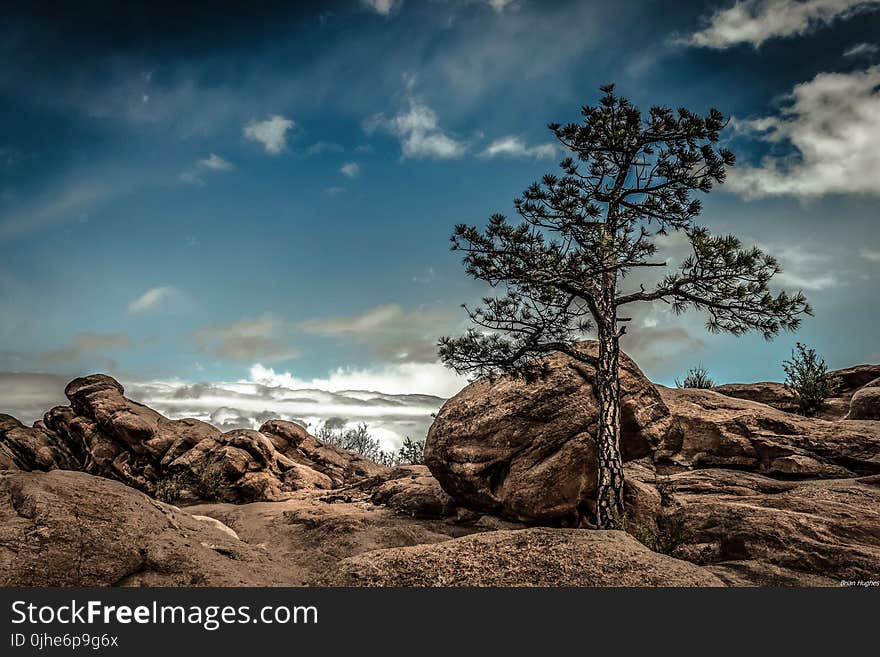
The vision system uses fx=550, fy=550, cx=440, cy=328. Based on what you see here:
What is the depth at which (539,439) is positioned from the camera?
1423 centimetres

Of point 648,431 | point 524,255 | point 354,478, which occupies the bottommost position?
point 354,478

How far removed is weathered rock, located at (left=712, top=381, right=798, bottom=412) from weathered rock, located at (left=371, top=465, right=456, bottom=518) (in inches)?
600

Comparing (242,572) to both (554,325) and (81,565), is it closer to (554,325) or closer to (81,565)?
(81,565)

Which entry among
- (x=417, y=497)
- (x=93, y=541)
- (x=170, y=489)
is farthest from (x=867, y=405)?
(x=170, y=489)

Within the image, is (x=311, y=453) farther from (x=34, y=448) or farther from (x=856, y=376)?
(x=856, y=376)

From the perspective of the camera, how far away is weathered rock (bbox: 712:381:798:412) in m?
24.2

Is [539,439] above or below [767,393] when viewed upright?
below

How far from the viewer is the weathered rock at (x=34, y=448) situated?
2653cm

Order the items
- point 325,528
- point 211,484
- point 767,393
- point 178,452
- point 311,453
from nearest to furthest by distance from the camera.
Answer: point 325,528 → point 211,484 → point 767,393 → point 178,452 → point 311,453

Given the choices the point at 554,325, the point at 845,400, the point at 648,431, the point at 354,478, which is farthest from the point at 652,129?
the point at 354,478

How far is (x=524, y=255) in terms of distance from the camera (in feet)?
44.0

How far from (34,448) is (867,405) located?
3552cm

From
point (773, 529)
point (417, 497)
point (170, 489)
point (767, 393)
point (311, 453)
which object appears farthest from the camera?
point (311, 453)

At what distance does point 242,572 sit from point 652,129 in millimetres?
13060
